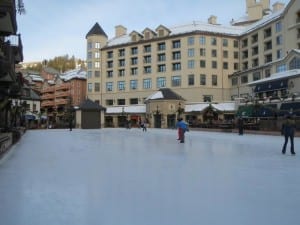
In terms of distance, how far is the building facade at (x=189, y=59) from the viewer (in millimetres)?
63594

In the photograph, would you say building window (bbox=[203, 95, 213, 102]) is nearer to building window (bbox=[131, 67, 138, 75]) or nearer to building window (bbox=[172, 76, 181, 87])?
building window (bbox=[172, 76, 181, 87])

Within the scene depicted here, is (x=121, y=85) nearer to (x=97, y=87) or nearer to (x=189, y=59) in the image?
(x=97, y=87)

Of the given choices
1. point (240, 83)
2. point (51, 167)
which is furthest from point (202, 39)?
point (51, 167)

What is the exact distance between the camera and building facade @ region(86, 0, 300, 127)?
63.6 m

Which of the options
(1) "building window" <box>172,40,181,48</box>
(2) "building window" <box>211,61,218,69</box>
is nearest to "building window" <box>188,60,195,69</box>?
(2) "building window" <box>211,61,218,69</box>

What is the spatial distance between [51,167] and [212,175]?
4.65 meters

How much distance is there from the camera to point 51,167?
10.1 meters

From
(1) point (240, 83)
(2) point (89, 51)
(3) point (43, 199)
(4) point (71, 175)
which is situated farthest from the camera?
(2) point (89, 51)

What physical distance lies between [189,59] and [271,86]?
27.0m

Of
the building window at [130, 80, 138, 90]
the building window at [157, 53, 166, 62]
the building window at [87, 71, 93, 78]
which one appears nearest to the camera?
the building window at [157, 53, 166, 62]

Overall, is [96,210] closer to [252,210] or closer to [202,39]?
[252,210]

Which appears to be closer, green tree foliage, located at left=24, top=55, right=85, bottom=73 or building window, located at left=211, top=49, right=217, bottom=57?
building window, located at left=211, top=49, right=217, bottom=57

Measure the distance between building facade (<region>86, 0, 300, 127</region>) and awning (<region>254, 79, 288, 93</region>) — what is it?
1174 cm

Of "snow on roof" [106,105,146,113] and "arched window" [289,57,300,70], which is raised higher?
"arched window" [289,57,300,70]
